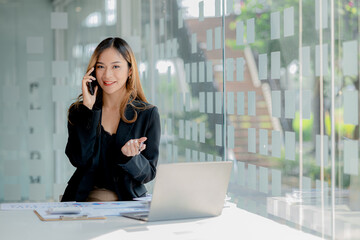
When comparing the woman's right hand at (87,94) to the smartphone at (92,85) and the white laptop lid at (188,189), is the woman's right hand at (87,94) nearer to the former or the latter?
the smartphone at (92,85)

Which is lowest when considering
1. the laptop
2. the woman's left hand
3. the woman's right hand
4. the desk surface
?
the desk surface

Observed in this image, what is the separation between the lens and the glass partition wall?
232cm

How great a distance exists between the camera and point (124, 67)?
3100 mm

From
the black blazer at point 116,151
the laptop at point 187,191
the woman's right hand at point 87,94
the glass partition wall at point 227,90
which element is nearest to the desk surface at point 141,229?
the laptop at point 187,191

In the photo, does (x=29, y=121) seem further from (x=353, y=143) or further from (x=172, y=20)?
(x=353, y=143)

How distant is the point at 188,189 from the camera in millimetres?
2154

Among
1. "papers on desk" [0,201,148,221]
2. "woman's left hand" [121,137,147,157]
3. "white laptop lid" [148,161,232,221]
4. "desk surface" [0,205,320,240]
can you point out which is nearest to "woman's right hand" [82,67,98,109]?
"woman's left hand" [121,137,147,157]

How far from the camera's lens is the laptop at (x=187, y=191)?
2096 mm

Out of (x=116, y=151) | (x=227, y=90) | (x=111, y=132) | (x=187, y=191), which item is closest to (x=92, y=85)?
(x=111, y=132)

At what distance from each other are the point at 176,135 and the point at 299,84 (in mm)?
2096

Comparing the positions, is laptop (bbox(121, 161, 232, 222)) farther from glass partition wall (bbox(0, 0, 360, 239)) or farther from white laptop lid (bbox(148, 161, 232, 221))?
glass partition wall (bbox(0, 0, 360, 239))

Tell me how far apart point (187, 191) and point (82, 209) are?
51 centimetres

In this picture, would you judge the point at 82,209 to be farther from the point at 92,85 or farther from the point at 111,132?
the point at 92,85

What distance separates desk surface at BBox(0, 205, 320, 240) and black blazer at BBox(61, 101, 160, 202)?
23.8 inches
